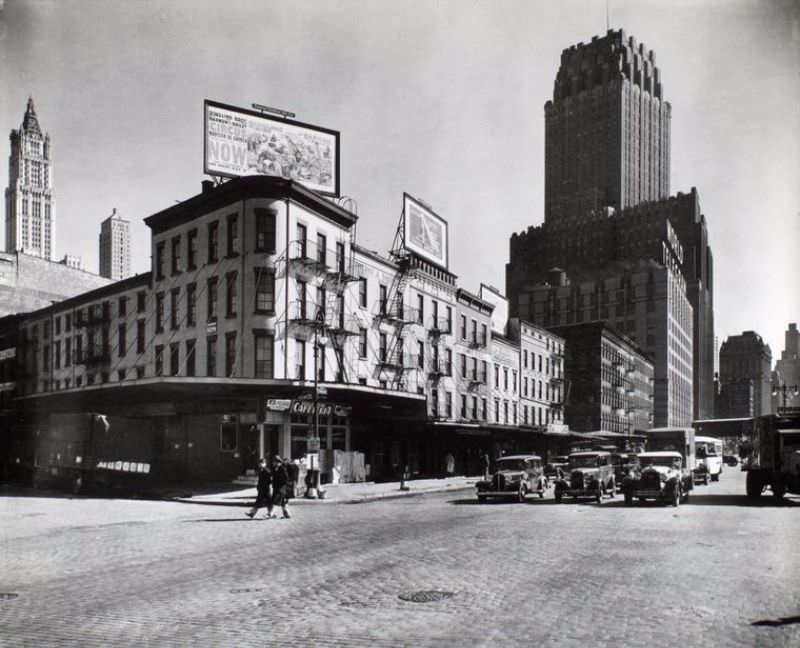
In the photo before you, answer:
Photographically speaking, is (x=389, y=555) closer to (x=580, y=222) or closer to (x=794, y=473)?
(x=794, y=473)

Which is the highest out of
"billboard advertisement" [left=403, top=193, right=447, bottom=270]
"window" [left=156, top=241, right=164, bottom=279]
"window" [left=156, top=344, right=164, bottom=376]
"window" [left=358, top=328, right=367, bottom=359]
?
"billboard advertisement" [left=403, top=193, right=447, bottom=270]

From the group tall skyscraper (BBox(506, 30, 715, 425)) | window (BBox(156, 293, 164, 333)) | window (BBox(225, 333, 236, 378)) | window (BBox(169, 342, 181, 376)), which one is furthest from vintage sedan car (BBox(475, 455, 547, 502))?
tall skyscraper (BBox(506, 30, 715, 425))

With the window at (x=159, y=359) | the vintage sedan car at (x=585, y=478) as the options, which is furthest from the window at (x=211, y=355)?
the vintage sedan car at (x=585, y=478)

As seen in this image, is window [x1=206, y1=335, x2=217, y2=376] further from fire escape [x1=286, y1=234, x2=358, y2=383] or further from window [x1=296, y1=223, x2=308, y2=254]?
window [x1=296, y1=223, x2=308, y2=254]

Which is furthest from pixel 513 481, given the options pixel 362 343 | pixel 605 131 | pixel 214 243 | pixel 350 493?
pixel 605 131

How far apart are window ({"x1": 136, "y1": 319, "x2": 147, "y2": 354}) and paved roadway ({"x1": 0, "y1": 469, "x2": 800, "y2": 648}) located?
24830 mm

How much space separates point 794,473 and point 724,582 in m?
15.9

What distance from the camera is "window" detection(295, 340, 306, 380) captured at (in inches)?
1469

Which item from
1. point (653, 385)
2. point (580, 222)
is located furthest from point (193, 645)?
point (580, 222)

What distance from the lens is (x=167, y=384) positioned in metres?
31.0

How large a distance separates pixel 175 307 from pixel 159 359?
135 inches

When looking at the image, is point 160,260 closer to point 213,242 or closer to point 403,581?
point 213,242

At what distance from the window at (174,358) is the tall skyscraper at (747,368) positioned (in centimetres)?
8982

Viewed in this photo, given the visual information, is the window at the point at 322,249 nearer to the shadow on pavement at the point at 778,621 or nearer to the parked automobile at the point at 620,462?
the parked automobile at the point at 620,462
